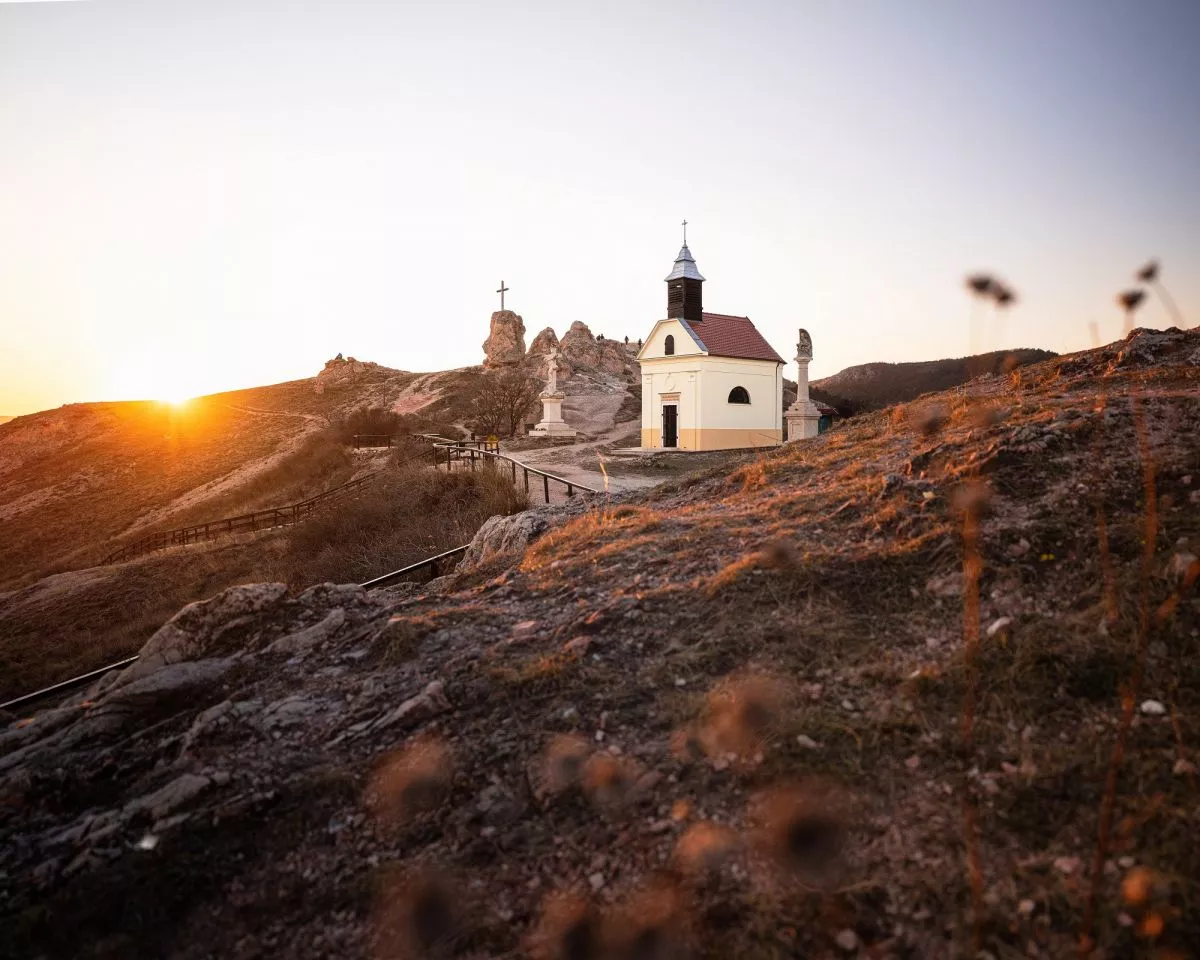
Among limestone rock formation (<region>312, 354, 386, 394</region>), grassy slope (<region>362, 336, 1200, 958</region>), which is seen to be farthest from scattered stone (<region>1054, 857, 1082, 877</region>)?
limestone rock formation (<region>312, 354, 386, 394</region>)

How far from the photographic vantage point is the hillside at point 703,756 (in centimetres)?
286

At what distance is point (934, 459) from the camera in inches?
268

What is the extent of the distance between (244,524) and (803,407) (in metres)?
22.0

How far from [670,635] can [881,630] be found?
1.51m

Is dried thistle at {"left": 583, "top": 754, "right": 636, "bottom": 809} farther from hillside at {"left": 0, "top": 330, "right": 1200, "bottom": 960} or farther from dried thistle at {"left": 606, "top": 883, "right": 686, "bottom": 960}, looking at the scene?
dried thistle at {"left": 606, "top": 883, "right": 686, "bottom": 960}

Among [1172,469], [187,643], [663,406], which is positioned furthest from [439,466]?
[1172,469]

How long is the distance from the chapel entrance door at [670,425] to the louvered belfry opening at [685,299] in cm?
375

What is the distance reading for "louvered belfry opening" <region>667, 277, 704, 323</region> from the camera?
27766mm

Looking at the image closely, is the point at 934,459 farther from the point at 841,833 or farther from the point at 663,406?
the point at 663,406

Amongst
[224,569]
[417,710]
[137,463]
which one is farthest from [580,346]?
[417,710]

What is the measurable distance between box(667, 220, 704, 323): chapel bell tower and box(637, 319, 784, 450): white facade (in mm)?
755

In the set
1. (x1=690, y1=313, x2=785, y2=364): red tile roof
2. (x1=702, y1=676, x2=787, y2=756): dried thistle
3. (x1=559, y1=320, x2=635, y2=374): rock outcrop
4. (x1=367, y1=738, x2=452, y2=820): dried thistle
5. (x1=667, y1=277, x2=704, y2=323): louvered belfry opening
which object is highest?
(x1=559, y1=320, x2=635, y2=374): rock outcrop

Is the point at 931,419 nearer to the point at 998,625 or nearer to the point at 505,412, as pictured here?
the point at 998,625

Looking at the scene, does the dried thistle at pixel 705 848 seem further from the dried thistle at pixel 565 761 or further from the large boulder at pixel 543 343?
the large boulder at pixel 543 343
